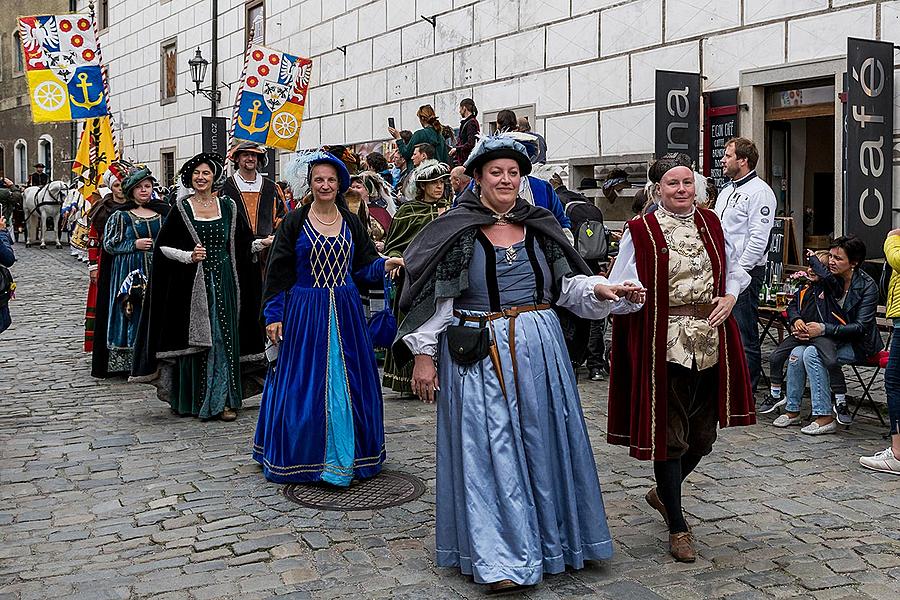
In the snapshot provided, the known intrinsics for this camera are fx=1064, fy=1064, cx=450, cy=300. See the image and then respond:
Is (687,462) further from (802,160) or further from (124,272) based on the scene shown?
(802,160)

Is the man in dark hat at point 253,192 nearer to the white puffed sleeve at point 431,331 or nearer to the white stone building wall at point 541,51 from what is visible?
the white puffed sleeve at point 431,331

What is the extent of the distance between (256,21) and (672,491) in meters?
19.5

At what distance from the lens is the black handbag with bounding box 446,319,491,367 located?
4.24 metres

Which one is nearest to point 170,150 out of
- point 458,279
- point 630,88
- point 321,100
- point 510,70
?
point 321,100

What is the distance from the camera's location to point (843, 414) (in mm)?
6953

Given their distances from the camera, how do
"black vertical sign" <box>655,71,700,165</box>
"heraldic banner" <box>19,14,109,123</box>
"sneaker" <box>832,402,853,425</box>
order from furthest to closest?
"heraldic banner" <box>19,14,109,123</box> → "black vertical sign" <box>655,71,700,165</box> → "sneaker" <box>832,402,853,425</box>

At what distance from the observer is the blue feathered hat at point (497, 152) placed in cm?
432

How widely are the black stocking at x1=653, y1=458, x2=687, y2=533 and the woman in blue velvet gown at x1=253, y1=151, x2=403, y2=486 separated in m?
1.84

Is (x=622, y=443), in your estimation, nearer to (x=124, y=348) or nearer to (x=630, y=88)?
(x=124, y=348)

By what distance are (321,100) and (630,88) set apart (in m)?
9.00

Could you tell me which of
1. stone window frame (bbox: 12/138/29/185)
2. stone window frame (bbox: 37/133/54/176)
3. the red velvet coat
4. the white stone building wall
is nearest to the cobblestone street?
the red velvet coat

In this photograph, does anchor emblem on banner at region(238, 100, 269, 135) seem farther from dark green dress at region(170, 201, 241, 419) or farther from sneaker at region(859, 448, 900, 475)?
sneaker at region(859, 448, 900, 475)

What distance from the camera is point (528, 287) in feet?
14.4

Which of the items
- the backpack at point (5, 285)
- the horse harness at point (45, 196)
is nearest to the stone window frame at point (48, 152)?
the horse harness at point (45, 196)
